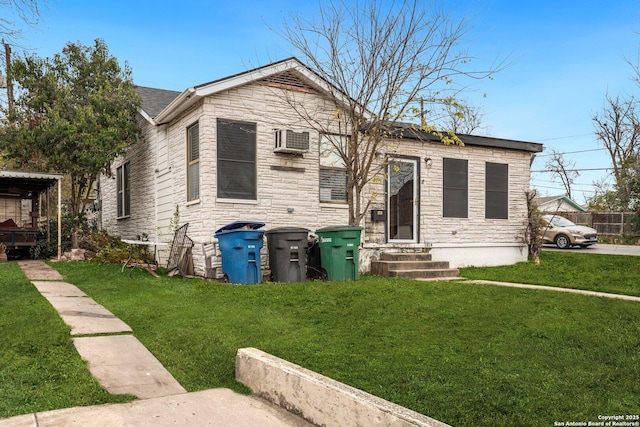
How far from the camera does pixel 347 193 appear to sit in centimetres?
1139

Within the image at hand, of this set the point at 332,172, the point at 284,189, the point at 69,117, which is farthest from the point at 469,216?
the point at 69,117

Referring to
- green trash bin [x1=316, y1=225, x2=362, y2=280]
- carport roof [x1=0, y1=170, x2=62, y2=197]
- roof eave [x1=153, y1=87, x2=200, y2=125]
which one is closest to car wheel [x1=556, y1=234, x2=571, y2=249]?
green trash bin [x1=316, y1=225, x2=362, y2=280]

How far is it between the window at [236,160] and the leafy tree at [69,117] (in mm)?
4237

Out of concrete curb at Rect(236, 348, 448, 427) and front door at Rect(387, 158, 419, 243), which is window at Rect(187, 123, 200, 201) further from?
concrete curb at Rect(236, 348, 448, 427)

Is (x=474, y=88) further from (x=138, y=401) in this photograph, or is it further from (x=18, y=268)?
(x=18, y=268)

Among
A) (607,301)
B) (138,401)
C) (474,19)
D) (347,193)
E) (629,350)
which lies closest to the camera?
(138,401)

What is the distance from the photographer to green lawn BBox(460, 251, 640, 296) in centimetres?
915

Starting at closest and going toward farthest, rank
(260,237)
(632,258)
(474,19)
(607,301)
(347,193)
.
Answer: (607,301), (260,237), (474,19), (347,193), (632,258)

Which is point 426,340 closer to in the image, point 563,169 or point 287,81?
point 287,81

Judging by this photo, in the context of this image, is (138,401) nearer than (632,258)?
Yes

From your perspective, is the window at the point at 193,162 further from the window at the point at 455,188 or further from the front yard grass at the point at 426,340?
the window at the point at 455,188

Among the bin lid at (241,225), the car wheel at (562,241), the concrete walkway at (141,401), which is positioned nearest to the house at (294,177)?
the bin lid at (241,225)

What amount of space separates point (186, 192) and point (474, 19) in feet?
22.6

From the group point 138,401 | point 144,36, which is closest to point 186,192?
point 144,36
